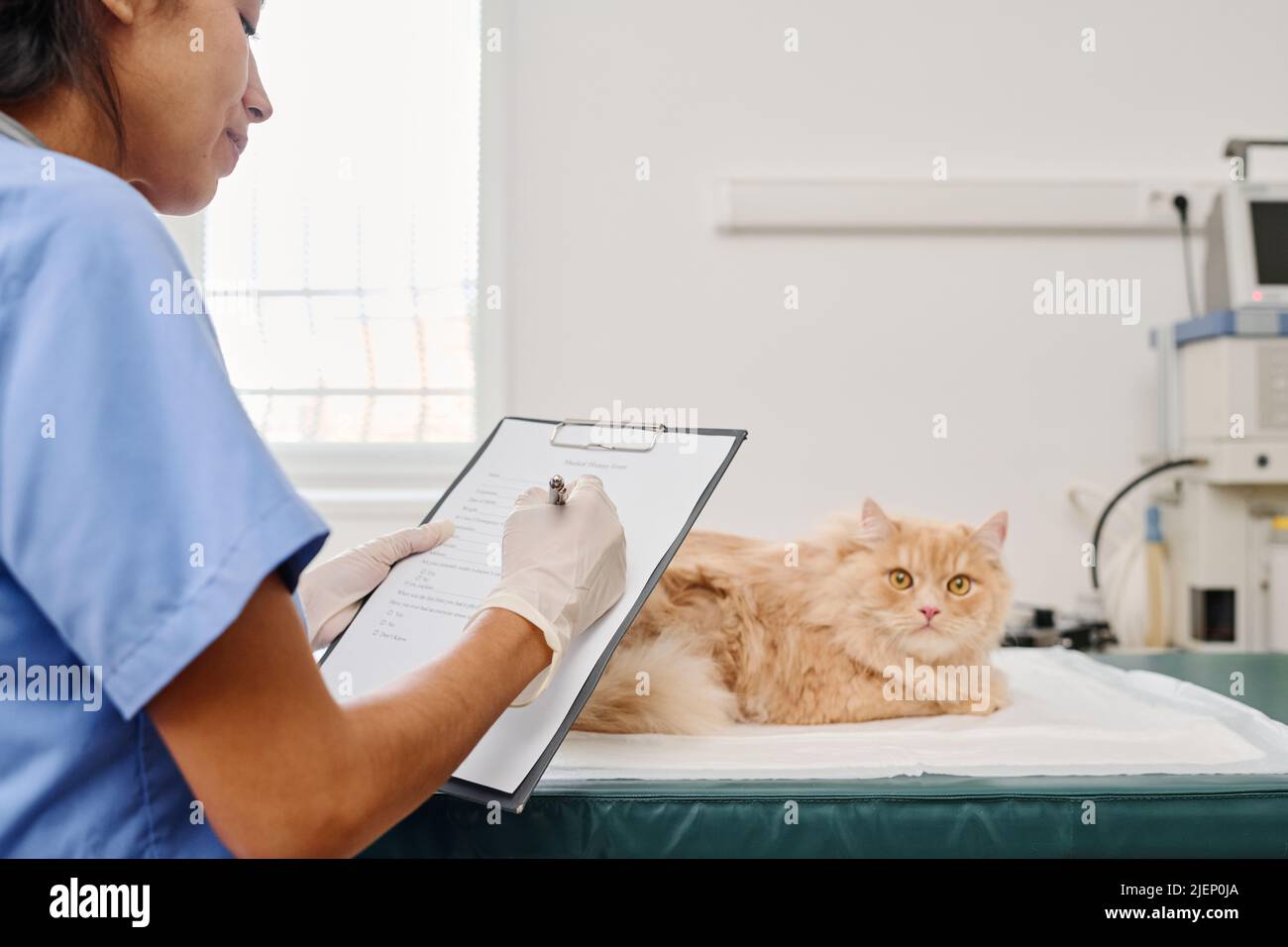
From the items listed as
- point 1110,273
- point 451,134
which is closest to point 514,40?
point 451,134

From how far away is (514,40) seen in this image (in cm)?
236

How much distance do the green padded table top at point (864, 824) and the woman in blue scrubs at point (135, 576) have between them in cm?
28

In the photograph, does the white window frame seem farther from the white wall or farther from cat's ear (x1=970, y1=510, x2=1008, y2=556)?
cat's ear (x1=970, y1=510, x2=1008, y2=556)

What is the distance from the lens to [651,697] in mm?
1068

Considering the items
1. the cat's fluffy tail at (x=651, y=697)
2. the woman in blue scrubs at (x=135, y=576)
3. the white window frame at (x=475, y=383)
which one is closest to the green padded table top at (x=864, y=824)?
the cat's fluffy tail at (x=651, y=697)

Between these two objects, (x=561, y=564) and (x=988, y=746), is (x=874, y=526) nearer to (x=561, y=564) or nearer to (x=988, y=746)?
(x=988, y=746)

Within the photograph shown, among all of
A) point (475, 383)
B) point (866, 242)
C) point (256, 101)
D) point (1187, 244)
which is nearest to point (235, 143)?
point (256, 101)

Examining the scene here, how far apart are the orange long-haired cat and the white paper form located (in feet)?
0.65

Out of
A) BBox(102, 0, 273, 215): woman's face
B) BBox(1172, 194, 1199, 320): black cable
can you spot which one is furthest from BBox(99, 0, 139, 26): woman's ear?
BBox(1172, 194, 1199, 320): black cable

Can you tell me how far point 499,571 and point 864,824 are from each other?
1.42 feet

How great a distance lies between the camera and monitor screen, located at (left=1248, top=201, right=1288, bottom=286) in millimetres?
1973

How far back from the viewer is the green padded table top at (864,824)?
34.2 inches

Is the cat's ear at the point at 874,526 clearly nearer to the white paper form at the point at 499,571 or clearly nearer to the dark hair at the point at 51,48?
the white paper form at the point at 499,571
